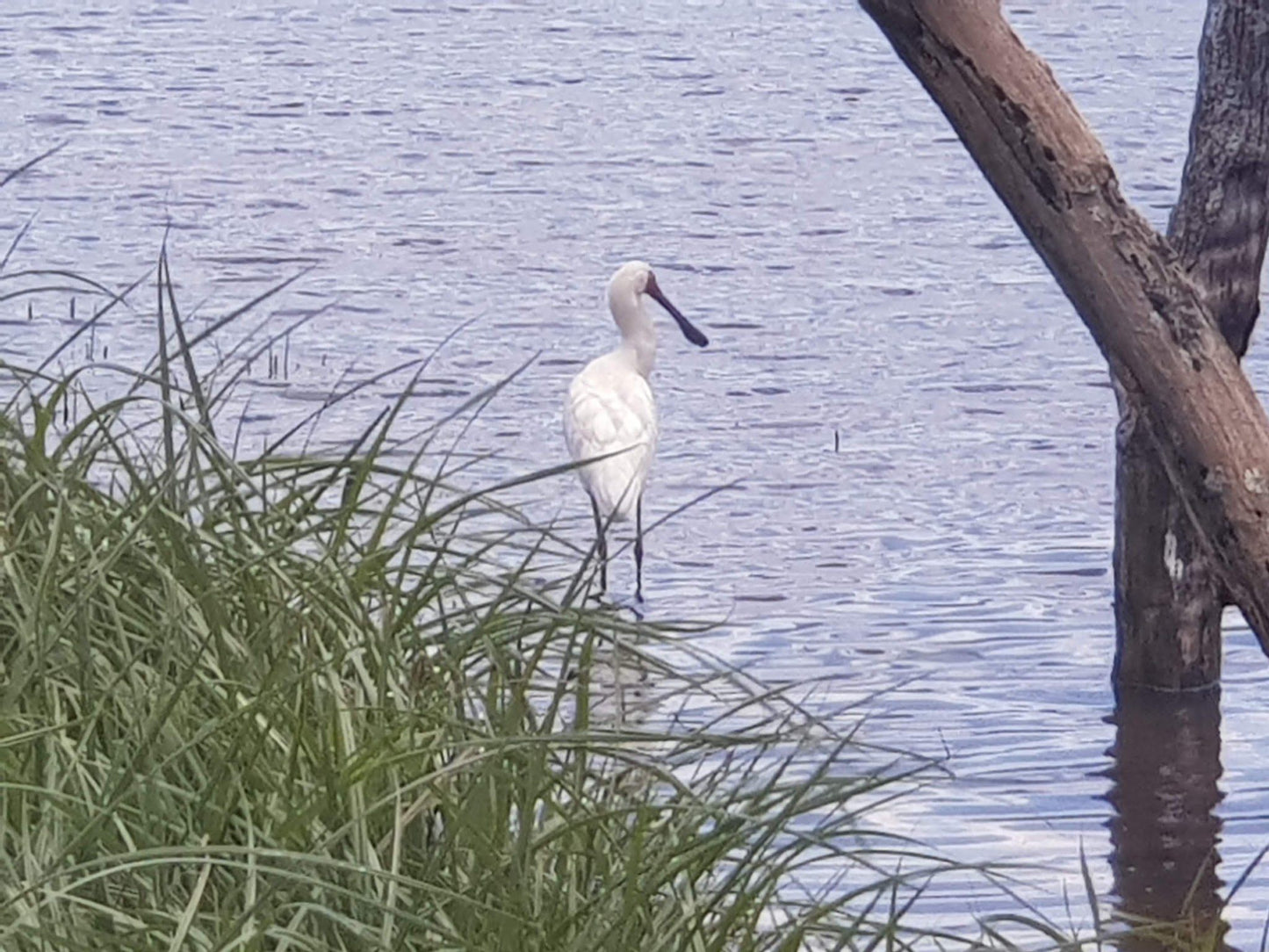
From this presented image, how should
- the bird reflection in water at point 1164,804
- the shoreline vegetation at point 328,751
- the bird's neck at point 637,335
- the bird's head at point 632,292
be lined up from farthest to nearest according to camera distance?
the bird's head at point 632,292, the bird's neck at point 637,335, the bird reflection in water at point 1164,804, the shoreline vegetation at point 328,751

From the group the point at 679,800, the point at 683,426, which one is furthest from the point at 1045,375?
the point at 679,800

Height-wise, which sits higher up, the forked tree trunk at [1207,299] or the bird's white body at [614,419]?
the forked tree trunk at [1207,299]

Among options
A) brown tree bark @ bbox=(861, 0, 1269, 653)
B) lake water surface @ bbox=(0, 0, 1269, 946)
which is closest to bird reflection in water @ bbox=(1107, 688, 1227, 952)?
lake water surface @ bbox=(0, 0, 1269, 946)

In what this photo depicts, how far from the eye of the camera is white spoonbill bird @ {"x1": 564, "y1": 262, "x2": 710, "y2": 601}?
7.95 m

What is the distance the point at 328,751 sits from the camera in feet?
11.3

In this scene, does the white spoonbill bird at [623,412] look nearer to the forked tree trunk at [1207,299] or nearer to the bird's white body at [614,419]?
the bird's white body at [614,419]

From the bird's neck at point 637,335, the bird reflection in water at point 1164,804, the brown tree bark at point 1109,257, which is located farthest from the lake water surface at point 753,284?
the brown tree bark at point 1109,257

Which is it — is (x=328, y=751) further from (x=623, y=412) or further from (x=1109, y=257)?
(x=623, y=412)

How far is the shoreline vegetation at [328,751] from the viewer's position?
3.19 m

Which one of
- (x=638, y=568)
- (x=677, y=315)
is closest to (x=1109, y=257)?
(x=638, y=568)

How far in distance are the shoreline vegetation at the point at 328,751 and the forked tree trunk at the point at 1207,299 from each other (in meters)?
1.96

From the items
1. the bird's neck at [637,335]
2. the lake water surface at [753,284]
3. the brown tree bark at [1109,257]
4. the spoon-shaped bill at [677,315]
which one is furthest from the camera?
the spoon-shaped bill at [677,315]

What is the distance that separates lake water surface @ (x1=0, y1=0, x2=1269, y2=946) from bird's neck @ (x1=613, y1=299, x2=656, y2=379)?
36cm

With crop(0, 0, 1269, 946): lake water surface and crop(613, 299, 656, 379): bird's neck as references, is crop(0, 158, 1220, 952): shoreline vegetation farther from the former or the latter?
crop(613, 299, 656, 379): bird's neck
